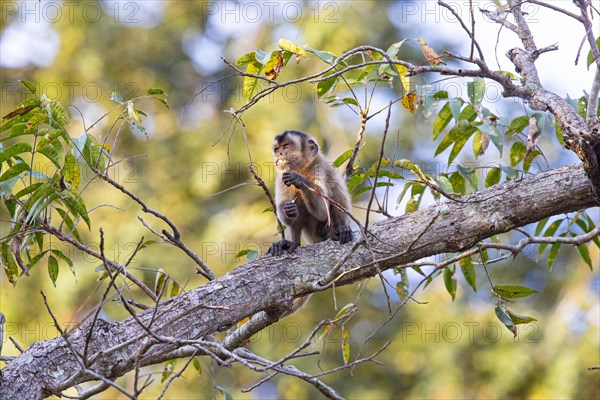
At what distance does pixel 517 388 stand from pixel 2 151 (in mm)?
7307

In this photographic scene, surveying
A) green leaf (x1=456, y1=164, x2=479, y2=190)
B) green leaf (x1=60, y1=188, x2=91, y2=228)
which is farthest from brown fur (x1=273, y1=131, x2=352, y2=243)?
green leaf (x1=60, y1=188, x2=91, y2=228)

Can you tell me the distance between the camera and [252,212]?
11.6 metres

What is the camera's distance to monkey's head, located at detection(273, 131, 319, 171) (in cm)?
608

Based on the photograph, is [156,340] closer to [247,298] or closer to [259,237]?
[247,298]

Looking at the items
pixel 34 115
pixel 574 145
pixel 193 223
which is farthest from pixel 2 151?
pixel 193 223

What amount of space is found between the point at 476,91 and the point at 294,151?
2.05 meters

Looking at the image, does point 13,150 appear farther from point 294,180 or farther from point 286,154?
point 286,154

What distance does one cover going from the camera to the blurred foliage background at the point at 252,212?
936cm

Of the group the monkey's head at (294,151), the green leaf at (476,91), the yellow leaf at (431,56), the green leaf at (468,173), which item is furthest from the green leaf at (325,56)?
the monkey's head at (294,151)

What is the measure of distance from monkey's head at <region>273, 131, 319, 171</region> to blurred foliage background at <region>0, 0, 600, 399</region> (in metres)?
3.32

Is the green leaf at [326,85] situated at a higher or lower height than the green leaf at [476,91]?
higher

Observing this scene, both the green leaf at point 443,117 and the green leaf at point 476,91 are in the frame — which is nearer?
the green leaf at point 476,91

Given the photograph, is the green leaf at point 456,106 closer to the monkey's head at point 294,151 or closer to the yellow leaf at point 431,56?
the yellow leaf at point 431,56

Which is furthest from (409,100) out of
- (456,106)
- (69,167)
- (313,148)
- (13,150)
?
(13,150)
